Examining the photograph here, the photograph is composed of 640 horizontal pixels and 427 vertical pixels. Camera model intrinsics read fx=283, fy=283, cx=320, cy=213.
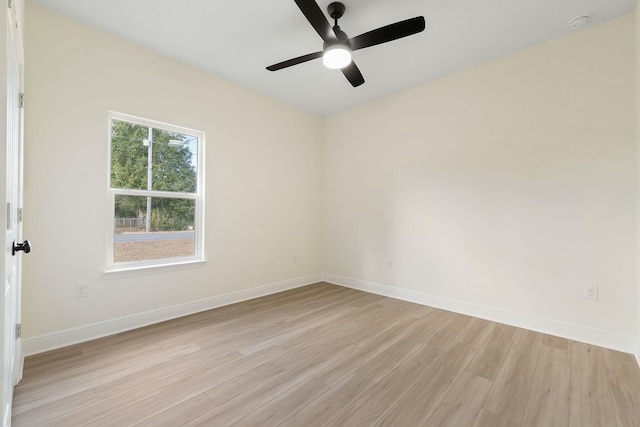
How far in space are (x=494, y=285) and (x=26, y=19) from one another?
4.73m

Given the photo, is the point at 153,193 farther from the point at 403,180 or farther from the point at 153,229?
the point at 403,180

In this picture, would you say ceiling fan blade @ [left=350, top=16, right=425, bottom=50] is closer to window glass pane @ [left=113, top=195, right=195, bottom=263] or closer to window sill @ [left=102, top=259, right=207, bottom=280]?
window glass pane @ [left=113, top=195, right=195, bottom=263]

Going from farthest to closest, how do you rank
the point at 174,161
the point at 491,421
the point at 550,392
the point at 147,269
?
1. the point at 174,161
2. the point at 147,269
3. the point at 550,392
4. the point at 491,421

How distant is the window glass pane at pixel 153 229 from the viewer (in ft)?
8.87

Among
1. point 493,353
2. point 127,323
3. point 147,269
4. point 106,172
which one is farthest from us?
point 147,269

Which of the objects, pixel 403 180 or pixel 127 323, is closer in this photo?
pixel 127 323

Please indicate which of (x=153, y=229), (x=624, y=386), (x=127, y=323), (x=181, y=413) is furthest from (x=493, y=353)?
(x=153, y=229)

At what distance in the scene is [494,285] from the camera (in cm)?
297

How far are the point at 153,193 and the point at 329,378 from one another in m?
2.42

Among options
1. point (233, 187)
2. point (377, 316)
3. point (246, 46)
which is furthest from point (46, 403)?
point (246, 46)

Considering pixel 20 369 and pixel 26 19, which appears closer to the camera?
pixel 20 369

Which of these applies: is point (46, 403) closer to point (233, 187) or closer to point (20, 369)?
point (20, 369)

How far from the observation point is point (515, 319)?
2828 mm

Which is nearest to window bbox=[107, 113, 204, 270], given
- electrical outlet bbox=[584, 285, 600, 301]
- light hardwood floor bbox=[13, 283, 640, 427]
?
light hardwood floor bbox=[13, 283, 640, 427]
